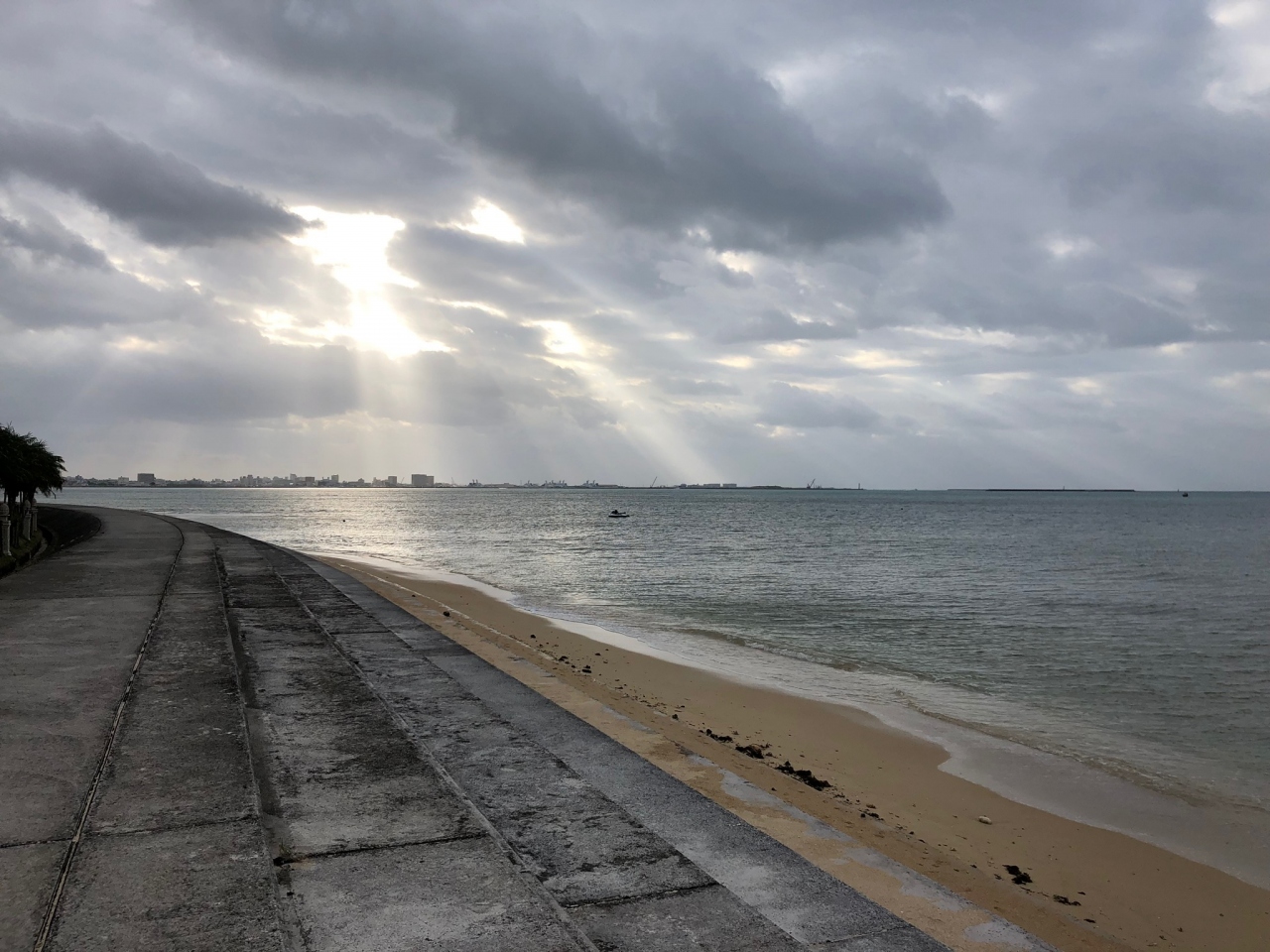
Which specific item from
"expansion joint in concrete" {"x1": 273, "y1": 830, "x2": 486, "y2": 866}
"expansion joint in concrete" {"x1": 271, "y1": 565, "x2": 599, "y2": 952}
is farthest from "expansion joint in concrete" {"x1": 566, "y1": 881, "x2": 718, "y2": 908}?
"expansion joint in concrete" {"x1": 273, "y1": 830, "x2": 486, "y2": 866}

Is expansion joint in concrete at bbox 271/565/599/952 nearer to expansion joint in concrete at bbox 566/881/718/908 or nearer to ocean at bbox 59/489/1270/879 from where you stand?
expansion joint in concrete at bbox 566/881/718/908

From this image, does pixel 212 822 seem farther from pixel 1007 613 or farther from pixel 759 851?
pixel 1007 613

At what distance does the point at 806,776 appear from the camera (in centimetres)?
838

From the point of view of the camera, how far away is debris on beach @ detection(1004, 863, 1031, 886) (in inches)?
252

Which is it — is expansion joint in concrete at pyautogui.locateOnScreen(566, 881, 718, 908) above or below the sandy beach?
above

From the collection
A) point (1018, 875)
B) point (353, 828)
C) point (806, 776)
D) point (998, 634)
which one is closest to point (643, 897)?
point (353, 828)

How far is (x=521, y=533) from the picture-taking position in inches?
2608

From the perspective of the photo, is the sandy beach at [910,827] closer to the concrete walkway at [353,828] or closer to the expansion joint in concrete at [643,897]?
the concrete walkway at [353,828]

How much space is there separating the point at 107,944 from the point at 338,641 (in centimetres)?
813

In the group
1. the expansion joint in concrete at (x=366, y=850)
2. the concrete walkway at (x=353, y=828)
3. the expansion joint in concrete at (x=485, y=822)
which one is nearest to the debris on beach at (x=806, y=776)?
the concrete walkway at (x=353, y=828)

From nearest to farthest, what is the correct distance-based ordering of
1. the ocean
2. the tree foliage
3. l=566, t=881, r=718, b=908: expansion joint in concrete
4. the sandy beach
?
l=566, t=881, r=718, b=908: expansion joint in concrete
the sandy beach
the ocean
the tree foliage

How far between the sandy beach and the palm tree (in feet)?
82.6

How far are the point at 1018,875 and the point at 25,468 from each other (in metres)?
34.6

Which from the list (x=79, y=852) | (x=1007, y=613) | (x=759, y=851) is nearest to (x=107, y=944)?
(x=79, y=852)
